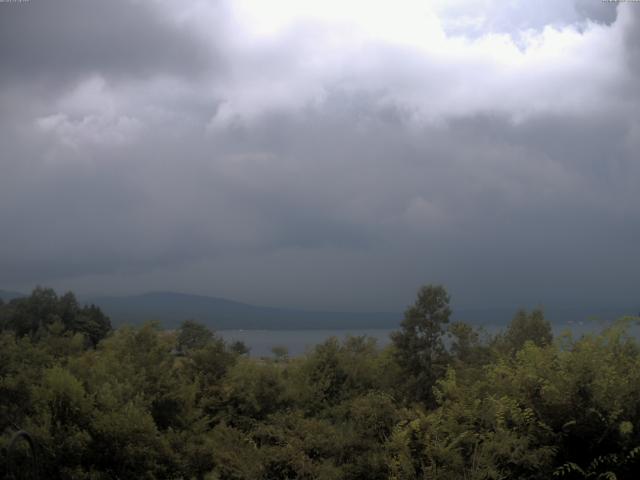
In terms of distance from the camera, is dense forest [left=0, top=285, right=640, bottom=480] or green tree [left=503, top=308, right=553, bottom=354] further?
green tree [left=503, top=308, right=553, bottom=354]

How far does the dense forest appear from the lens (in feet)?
31.8

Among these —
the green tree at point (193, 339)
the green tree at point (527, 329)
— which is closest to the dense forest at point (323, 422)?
the green tree at point (193, 339)

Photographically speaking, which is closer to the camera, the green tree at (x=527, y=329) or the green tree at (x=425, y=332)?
the green tree at (x=425, y=332)

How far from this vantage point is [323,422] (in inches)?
550

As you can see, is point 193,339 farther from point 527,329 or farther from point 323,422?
point 323,422

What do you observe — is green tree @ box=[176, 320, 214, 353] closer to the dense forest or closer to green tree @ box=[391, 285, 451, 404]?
the dense forest

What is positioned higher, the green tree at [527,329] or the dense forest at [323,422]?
the green tree at [527,329]

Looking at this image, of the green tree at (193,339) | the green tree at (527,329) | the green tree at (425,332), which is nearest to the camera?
the green tree at (425,332)

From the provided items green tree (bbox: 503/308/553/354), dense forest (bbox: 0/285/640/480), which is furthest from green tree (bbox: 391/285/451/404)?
green tree (bbox: 503/308/553/354)

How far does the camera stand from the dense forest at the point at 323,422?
9.70 meters

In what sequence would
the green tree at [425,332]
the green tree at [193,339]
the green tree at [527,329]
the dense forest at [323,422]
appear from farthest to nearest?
the green tree at [193,339]
the green tree at [527,329]
the green tree at [425,332]
the dense forest at [323,422]

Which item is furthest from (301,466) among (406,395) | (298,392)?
(406,395)

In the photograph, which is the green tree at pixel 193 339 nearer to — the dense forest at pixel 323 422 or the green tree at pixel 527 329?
the dense forest at pixel 323 422

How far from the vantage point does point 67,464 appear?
1116 cm
